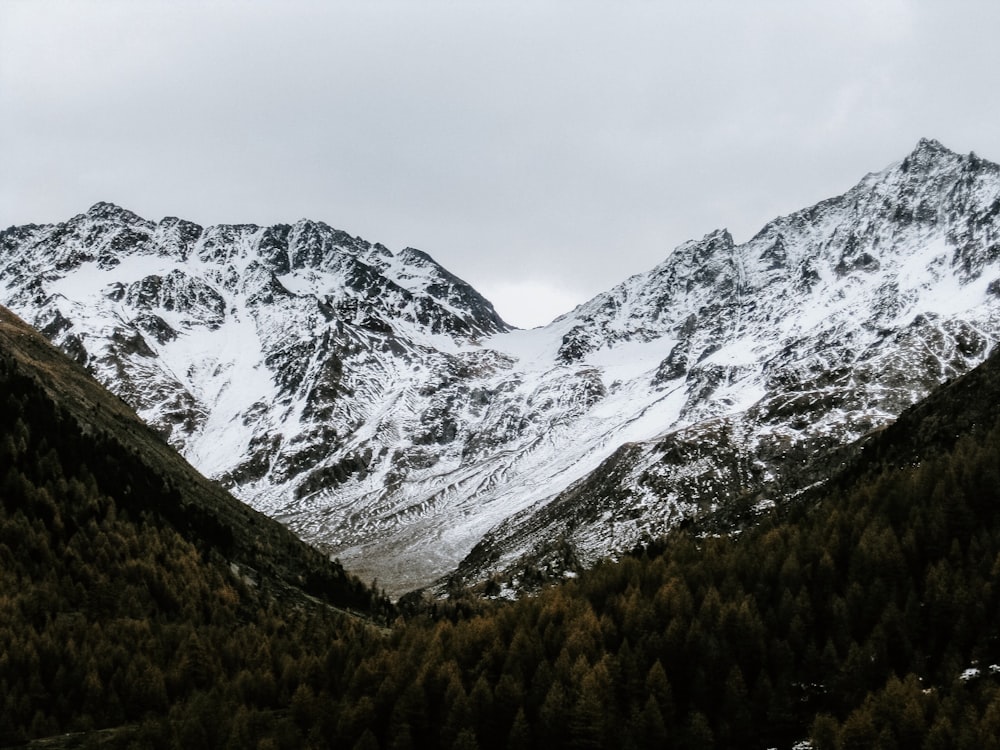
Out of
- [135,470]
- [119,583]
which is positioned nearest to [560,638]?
[119,583]

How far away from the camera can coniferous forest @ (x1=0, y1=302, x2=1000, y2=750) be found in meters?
76.5

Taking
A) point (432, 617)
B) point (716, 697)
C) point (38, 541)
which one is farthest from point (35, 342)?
point (716, 697)

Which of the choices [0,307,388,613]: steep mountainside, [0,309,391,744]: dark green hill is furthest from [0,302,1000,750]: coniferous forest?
[0,307,388,613]: steep mountainside

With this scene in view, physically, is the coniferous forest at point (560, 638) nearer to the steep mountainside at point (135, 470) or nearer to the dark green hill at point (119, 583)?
the dark green hill at point (119, 583)

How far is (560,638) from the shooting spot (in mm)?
96000

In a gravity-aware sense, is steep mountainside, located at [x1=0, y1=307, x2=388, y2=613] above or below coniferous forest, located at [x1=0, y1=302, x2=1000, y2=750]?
above

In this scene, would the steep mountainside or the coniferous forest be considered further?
the steep mountainside

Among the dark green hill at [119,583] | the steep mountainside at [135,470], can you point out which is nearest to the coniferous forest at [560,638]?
the dark green hill at [119,583]

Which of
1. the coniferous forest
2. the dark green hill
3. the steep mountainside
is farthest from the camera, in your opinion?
the steep mountainside

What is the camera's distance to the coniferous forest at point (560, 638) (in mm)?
76500

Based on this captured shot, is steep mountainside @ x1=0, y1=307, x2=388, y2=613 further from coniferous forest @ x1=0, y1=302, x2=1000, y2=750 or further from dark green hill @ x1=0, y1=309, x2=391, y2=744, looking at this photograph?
coniferous forest @ x1=0, y1=302, x2=1000, y2=750

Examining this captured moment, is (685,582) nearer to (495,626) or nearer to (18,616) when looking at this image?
(495,626)

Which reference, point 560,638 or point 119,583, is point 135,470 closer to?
point 119,583

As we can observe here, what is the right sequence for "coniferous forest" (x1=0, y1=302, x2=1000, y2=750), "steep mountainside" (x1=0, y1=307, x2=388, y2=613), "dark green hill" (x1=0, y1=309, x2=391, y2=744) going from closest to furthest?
1. "coniferous forest" (x1=0, y1=302, x2=1000, y2=750)
2. "dark green hill" (x1=0, y1=309, x2=391, y2=744)
3. "steep mountainside" (x1=0, y1=307, x2=388, y2=613)
